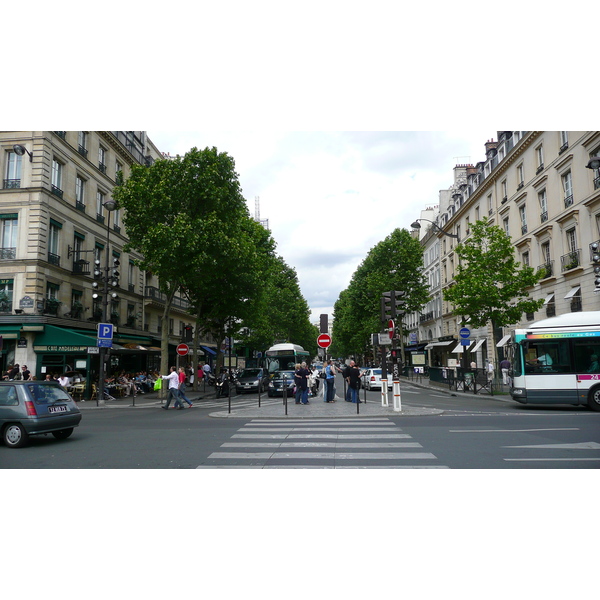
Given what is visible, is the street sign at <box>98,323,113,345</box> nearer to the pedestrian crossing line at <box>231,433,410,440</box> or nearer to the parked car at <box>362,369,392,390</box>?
the pedestrian crossing line at <box>231,433,410,440</box>

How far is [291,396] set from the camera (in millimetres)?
26000

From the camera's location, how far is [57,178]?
27.1m

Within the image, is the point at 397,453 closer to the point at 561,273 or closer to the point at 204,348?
the point at 561,273

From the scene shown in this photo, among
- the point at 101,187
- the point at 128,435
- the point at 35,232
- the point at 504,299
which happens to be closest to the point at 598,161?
the point at 504,299

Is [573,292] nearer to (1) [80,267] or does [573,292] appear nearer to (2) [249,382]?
(2) [249,382]

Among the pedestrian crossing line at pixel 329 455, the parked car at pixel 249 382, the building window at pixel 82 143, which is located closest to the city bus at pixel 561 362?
the pedestrian crossing line at pixel 329 455

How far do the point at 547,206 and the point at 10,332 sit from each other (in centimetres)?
3051

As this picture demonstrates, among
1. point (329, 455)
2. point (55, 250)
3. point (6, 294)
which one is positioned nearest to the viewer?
point (329, 455)

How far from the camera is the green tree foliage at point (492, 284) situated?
26188mm

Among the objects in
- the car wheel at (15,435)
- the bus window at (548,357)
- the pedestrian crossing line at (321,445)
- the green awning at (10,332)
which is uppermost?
the green awning at (10,332)

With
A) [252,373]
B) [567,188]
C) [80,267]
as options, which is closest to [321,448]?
[252,373]

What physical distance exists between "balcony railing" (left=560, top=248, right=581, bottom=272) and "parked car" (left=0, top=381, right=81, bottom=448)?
25.1 meters

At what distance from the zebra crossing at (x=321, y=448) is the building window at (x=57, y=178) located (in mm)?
19926

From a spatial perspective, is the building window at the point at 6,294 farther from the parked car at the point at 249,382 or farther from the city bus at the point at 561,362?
the city bus at the point at 561,362
